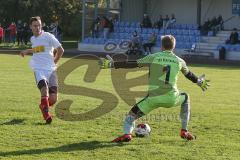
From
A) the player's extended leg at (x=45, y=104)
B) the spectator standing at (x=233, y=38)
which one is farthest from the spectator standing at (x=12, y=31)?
the player's extended leg at (x=45, y=104)

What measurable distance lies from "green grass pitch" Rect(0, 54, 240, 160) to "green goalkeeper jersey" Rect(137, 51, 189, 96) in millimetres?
818

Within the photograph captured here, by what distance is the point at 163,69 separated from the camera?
8430 millimetres

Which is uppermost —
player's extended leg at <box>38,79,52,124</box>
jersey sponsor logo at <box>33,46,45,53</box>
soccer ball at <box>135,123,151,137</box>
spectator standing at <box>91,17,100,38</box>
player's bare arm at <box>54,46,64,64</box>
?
spectator standing at <box>91,17,100,38</box>

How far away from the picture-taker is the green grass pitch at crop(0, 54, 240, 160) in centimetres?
780

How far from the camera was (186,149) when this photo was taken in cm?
814

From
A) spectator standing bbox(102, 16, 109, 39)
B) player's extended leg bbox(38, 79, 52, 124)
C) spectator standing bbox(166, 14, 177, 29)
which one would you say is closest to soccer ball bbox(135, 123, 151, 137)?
player's extended leg bbox(38, 79, 52, 124)

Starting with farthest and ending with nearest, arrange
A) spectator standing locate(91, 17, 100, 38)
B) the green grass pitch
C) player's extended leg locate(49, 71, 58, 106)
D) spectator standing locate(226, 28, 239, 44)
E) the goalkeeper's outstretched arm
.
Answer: spectator standing locate(91, 17, 100, 38), spectator standing locate(226, 28, 239, 44), player's extended leg locate(49, 71, 58, 106), the goalkeeper's outstretched arm, the green grass pitch

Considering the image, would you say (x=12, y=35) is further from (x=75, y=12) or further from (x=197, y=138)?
(x=197, y=138)

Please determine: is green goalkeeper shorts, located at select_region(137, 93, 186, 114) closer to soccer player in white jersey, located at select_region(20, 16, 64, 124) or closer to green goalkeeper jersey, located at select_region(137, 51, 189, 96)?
green goalkeeper jersey, located at select_region(137, 51, 189, 96)

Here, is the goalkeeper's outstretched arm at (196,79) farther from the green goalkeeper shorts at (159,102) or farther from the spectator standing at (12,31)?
the spectator standing at (12,31)

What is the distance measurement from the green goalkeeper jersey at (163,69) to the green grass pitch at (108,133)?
0.82 m

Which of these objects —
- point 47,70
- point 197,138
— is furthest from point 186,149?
point 47,70

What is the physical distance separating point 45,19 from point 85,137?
50.9 meters

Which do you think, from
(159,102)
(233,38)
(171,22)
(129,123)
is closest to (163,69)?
(159,102)
